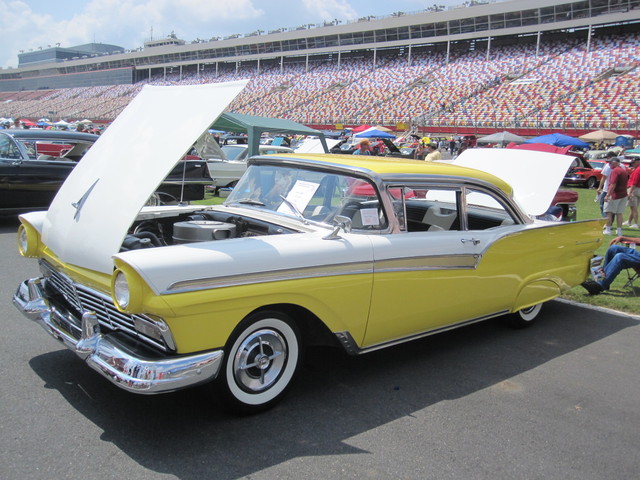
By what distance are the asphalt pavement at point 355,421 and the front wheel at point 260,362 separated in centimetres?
12

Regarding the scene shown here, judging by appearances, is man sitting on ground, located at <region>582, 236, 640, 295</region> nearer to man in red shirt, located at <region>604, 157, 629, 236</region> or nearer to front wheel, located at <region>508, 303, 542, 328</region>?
front wheel, located at <region>508, 303, 542, 328</region>

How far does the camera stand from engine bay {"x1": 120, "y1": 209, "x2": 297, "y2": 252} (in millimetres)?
3826

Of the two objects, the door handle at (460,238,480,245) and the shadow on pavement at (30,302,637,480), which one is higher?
the door handle at (460,238,480,245)

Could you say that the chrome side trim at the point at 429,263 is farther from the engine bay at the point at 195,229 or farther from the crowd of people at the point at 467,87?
the crowd of people at the point at 467,87

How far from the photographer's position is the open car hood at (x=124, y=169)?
3.37 meters

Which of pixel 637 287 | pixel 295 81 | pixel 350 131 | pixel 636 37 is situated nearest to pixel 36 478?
pixel 637 287

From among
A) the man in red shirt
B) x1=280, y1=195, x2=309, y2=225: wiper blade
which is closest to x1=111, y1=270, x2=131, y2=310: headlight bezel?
x1=280, y1=195, x2=309, y2=225: wiper blade

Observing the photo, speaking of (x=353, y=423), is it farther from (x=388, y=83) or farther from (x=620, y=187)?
(x=388, y=83)

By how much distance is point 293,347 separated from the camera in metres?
3.38

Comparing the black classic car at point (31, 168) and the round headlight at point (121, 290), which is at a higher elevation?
the black classic car at point (31, 168)

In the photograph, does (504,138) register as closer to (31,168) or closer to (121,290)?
(31,168)

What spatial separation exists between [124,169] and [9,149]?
6.78m

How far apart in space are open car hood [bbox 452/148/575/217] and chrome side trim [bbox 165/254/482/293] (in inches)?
68.6

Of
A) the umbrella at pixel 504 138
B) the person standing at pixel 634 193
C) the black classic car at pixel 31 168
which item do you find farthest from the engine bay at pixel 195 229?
the umbrella at pixel 504 138
